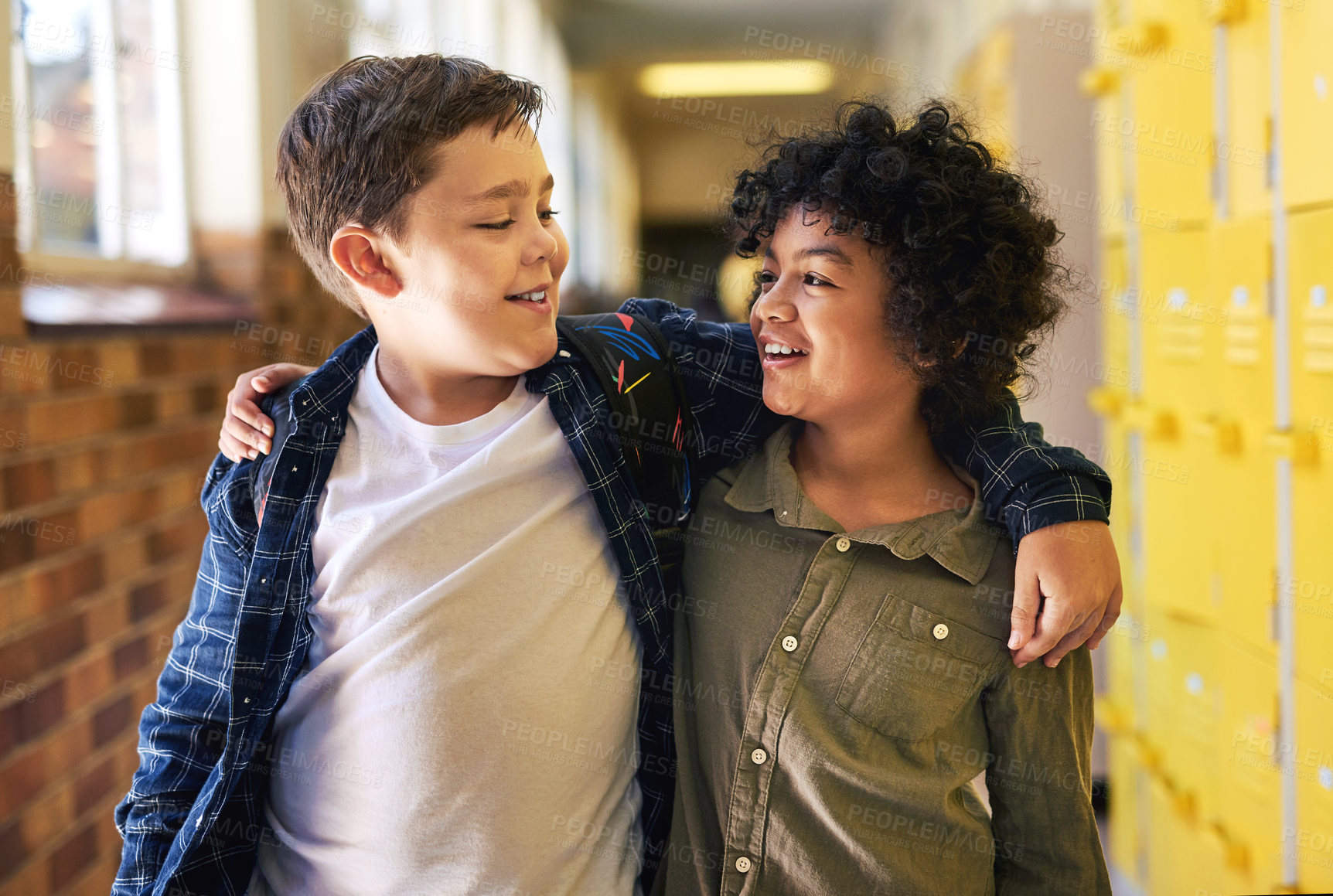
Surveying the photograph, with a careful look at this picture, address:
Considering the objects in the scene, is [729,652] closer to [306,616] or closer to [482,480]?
[482,480]

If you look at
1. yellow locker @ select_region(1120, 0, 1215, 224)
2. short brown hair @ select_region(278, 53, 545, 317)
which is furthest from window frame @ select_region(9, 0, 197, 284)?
yellow locker @ select_region(1120, 0, 1215, 224)

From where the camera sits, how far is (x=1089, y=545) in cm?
104

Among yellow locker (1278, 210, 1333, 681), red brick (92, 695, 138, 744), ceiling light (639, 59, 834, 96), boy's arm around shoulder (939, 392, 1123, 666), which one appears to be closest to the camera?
boy's arm around shoulder (939, 392, 1123, 666)

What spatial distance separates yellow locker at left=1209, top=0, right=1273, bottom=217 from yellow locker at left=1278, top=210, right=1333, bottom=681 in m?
0.17

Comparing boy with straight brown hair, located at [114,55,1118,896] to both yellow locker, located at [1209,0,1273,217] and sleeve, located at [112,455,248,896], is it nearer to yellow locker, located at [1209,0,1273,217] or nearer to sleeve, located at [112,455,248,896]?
sleeve, located at [112,455,248,896]

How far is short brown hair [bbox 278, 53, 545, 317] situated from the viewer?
1.07m

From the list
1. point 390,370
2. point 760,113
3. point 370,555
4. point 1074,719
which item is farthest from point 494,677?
point 760,113

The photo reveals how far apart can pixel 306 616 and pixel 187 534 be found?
1.11 m

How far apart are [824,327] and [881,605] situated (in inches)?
12.3

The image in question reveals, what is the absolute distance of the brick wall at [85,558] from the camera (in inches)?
55.3

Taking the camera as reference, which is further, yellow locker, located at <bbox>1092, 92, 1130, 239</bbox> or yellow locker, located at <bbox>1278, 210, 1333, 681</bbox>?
yellow locker, located at <bbox>1092, 92, 1130, 239</bbox>

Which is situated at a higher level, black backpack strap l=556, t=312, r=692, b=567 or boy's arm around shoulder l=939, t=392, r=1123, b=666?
black backpack strap l=556, t=312, r=692, b=567

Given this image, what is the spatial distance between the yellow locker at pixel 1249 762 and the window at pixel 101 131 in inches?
82.5

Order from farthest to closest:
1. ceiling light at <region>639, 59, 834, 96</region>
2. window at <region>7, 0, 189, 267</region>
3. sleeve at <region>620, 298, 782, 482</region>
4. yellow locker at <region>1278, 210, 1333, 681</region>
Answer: ceiling light at <region>639, 59, 834, 96</region> < window at <region>7, 0, 189, 267</region> < yellow locker at <region>1278, 210, 1333, 681</region> < sleeve at <region>620, 298, 782, 482</region>
